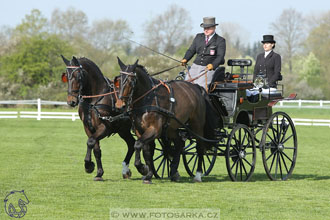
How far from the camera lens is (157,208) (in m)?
7.66

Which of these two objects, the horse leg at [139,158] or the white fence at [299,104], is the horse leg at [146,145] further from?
the white fence at [299,104]

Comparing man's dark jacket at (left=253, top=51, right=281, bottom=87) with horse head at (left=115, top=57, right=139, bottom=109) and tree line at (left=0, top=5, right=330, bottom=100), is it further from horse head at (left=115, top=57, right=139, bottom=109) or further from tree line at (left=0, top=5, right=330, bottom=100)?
tree line at (left=0, top=5, right=330, bottom=100)

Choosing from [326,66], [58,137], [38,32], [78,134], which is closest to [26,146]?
[58,137]

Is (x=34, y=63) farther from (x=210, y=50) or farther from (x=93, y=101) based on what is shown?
(x=93, y=101)

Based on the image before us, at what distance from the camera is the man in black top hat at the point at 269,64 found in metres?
11.5

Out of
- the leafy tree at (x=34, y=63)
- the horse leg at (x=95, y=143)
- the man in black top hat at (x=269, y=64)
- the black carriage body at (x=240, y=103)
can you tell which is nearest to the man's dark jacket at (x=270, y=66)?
the man in black top hat at (x=269, y=64)

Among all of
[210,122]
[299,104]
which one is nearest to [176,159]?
[210,122]

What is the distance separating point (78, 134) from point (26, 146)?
6.19m

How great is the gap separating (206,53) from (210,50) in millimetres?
91

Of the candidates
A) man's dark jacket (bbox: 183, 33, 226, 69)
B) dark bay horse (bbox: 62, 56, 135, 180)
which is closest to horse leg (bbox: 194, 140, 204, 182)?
man's dark jacket (bbox: 183, 33, 226, 69)

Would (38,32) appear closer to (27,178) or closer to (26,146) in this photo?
(26,146)

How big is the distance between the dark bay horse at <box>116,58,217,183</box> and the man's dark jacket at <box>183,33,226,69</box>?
2.21 ft

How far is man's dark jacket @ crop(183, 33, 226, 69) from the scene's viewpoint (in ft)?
35.2

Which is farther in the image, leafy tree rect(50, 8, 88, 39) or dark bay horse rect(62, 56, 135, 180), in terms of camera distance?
leafy tree rect(50, 8, 88, 39)
